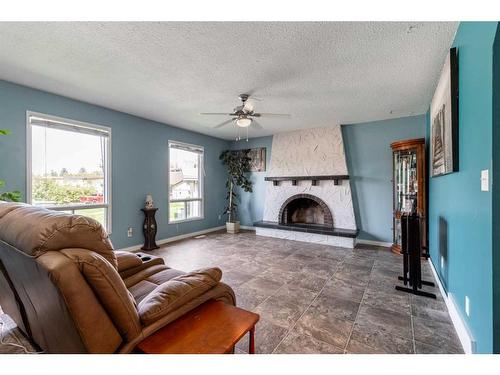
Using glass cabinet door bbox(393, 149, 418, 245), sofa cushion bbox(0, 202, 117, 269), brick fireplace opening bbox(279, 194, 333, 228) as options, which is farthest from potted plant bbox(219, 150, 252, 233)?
sofa cushion bbox(0, 202, 117, 269)

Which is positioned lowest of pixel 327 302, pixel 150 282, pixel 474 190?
pixel 327 302

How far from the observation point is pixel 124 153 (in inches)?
163

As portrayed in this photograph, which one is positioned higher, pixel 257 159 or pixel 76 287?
pixel 257 159

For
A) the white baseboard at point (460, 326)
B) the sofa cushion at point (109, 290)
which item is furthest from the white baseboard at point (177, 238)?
the white baseboard at point (460, 326)

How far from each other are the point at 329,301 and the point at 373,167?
10.7ft

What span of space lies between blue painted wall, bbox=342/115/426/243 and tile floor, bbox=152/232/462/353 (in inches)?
23.9

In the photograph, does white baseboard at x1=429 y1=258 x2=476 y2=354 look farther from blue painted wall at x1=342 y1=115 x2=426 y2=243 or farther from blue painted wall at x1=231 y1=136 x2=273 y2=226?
blue painted wall at x1=231 y1=136 x2=273 y2=226

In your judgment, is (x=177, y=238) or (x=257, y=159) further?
(x=257, y=159)

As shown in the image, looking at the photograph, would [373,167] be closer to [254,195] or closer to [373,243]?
[373,243]

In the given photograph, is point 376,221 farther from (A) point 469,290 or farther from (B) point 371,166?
(A) point 469,290

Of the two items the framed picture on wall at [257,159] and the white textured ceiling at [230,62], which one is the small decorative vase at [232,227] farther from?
the white textured ceiling at [230,62]

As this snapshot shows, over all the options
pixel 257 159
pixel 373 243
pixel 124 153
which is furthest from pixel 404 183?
pixel 124 153

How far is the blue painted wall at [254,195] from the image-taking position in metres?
6.07

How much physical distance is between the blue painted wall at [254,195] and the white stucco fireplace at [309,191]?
0.92 ft
